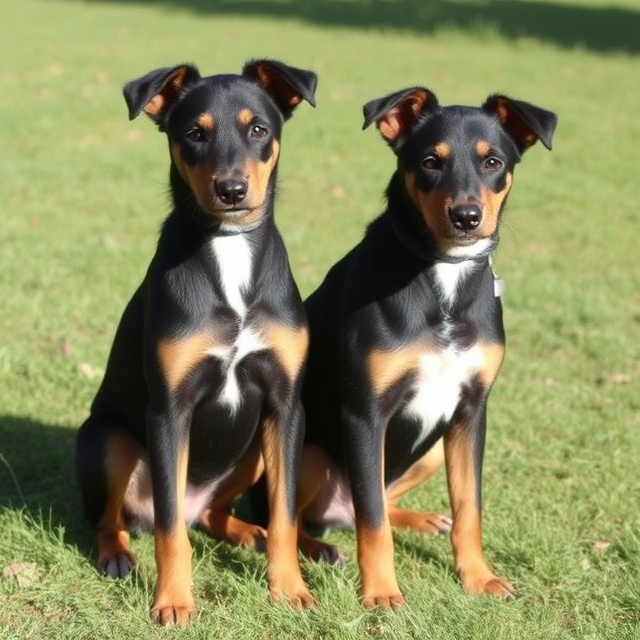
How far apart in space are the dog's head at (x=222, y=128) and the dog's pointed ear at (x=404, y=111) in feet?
1.12

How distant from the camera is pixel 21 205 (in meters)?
11.1

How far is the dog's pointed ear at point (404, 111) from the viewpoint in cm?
482

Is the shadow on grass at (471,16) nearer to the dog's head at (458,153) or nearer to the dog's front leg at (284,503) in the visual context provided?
the dog's head at (458,153)

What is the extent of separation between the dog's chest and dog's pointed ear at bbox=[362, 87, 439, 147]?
2.49ft

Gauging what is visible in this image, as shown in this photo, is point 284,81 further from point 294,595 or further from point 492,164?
point 294,595

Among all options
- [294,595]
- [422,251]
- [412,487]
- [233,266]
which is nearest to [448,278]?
[422,251]

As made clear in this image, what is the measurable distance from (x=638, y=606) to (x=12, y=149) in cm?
1007

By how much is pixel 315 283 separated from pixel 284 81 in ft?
14.3

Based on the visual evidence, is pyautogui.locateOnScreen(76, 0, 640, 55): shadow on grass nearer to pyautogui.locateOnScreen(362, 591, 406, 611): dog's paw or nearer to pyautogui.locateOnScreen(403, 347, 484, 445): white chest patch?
pyautogui.locateOnScreen(403, 347, 484, 445): white chest patch

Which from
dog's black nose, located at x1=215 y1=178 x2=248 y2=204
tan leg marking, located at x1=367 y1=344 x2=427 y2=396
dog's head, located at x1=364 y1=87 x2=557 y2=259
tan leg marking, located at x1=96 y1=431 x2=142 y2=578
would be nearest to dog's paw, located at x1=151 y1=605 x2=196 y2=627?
tan leg marking, located at x1=96 y1=431 x2=142 y2=578

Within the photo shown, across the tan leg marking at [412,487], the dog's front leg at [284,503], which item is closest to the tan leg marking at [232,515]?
the dog's front leg at [284,503]

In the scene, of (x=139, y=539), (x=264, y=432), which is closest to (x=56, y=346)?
(x=139, y=539)

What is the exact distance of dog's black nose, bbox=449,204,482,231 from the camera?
458 centimetres

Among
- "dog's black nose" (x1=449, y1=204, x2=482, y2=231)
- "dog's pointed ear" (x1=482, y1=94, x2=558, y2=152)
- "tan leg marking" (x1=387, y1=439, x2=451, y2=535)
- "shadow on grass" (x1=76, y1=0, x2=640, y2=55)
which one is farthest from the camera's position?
"shadow on grass" (x1=76, y1=0, x2=640, y2=55)
